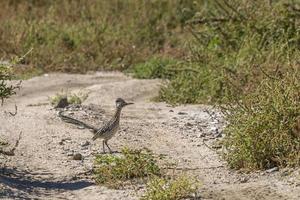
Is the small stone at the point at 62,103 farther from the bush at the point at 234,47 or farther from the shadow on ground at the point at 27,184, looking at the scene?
the shadow on ground at the point at 27,184

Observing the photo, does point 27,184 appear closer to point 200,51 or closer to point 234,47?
point 200,51

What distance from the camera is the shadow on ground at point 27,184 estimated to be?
8.19 metres

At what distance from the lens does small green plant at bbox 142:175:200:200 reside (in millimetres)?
7758

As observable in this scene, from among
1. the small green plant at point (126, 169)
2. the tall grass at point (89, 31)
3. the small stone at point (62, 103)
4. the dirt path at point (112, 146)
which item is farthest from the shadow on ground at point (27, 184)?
the tall grass at point (89, 31)

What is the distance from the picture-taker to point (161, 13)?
66.5 ft

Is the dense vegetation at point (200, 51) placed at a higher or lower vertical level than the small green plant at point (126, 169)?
higher

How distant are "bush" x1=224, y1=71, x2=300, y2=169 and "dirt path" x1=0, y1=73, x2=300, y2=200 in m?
0.19

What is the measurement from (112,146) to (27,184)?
5.99 ft

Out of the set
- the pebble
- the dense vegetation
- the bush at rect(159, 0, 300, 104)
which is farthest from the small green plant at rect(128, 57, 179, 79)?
the pebble

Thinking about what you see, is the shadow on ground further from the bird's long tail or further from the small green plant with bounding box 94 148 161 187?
the bird's long tail

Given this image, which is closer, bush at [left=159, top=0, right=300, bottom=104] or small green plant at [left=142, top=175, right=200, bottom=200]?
small green plant at [left=142, top=175, right=200, bottom=200]

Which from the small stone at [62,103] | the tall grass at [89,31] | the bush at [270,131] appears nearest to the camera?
the bush at [270,131]

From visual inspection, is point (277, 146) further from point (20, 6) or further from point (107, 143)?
point (20, 6)

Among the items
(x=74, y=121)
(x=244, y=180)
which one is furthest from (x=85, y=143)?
(x=244, y=180)
